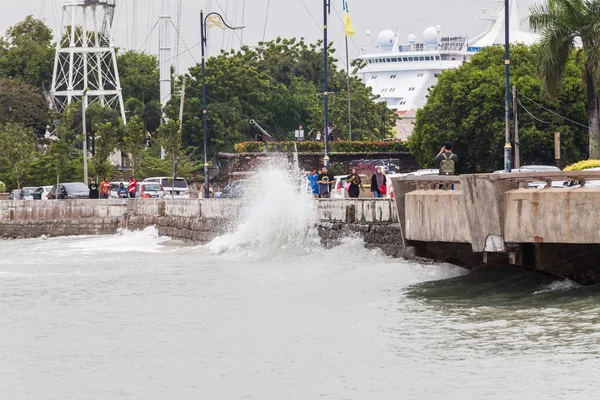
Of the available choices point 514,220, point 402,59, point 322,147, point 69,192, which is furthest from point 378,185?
point 402,59

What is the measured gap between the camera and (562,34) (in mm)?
40000

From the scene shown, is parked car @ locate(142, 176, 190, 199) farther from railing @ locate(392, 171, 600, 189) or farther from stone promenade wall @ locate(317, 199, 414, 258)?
railing @ locate(392, 171, 600, 189)

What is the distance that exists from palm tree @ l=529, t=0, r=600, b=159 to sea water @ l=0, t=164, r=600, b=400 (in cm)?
1698

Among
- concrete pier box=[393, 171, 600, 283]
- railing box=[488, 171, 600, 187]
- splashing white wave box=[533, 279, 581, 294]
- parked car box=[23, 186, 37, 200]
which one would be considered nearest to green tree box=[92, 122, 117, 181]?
parked car box=[23, 186, 37, 200]

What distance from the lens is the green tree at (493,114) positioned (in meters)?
58.7

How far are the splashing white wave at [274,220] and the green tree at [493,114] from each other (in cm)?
2837

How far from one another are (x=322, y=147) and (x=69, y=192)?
18.4 meters

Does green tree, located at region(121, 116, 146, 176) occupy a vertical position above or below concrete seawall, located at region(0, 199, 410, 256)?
above

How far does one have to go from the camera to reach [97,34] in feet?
291

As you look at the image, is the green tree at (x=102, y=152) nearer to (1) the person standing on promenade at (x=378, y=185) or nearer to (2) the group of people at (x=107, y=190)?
(2) the group of people at (x=107, y=190)

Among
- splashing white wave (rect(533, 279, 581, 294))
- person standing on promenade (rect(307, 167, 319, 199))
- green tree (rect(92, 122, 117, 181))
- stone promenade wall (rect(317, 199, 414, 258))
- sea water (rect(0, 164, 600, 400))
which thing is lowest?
sea water (rect(0, 164, 600, 400))

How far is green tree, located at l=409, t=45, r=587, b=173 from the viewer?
58688mm

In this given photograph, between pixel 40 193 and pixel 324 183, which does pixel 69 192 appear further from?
pixel 324 183

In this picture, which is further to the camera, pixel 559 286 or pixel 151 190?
pixel 151 190
